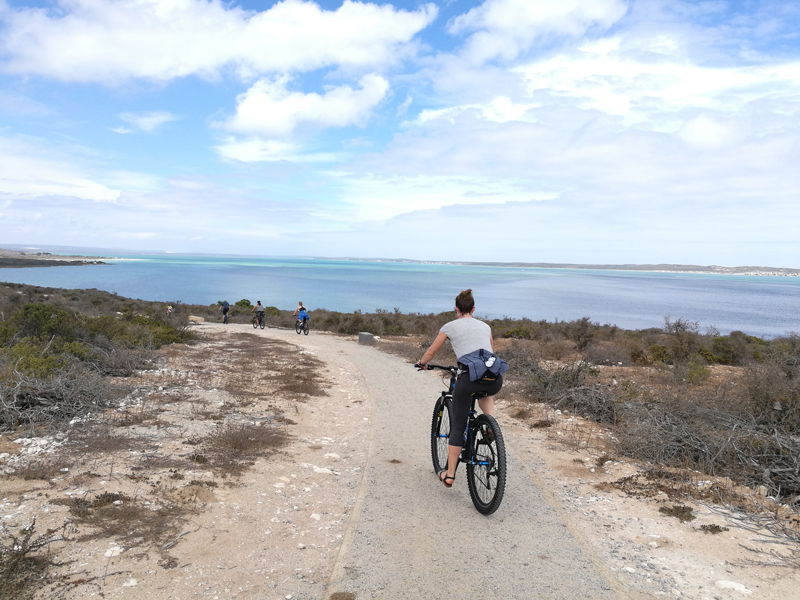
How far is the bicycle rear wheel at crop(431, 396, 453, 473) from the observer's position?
558 centimetres

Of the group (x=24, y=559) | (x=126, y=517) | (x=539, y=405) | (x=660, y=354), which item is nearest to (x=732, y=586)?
(x=126, y=517)

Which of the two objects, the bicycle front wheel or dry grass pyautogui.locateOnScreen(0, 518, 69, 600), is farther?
the bicycle front wheel

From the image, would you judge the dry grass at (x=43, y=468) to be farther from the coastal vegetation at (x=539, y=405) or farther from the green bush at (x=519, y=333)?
the green bush at (x=519, y=333)

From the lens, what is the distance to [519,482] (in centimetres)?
545

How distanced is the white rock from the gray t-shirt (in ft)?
8.17

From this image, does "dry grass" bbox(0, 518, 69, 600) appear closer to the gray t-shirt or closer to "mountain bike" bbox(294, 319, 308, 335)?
the gray t-shirt

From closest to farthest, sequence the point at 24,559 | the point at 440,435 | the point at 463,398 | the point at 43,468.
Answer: the point at 24,559
the point at 463,398
the point at 43,468
the point at 440,435

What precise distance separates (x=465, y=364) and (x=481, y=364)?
0.56 feet

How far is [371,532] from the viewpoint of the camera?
4.15 meters

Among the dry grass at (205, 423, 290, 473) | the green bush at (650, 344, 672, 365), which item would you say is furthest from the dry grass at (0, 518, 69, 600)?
the green bush at (650, 344, 672, 365)

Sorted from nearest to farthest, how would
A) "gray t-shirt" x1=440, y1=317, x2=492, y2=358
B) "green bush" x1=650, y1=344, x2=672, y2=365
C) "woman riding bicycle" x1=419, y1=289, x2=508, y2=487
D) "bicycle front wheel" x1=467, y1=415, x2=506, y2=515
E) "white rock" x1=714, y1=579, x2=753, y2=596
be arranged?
"white rock" x1=714, y1=579, x2=753, y2=596 < "bicycle front wheel" x1=467, y1=415, x2=506, y2=515 < "woman riding bicycle" x1=419, y1=289, x2=508, y2=487 < "gray t-shirt" x1=440, y1=317, x2=492, y2=358 < "green bush" x1=650, y1=344, x2=672, y2=365

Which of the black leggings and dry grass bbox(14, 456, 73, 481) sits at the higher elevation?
the black leggings

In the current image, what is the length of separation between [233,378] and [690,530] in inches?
369

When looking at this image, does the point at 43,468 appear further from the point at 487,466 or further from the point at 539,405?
the point at 539,405
